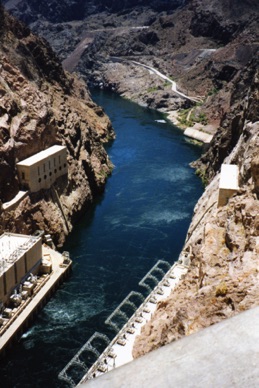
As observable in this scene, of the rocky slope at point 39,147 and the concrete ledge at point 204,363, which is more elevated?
the concrete ledge at point 204,363

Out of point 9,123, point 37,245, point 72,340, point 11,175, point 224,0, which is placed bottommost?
point 72,340

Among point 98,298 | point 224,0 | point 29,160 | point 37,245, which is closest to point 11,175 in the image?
point 29,160

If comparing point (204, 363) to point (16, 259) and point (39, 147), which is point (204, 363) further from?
point (39, 147)

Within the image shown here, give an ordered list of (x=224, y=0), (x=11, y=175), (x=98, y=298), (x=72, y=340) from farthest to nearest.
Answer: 1. (x=224, y=0)
2. (x=11, y=175)
3. (x=98, y=298)
4. (x=72, y=340)

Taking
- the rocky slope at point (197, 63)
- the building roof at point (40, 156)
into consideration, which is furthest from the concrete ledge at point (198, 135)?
the building roof at point (40, 156)

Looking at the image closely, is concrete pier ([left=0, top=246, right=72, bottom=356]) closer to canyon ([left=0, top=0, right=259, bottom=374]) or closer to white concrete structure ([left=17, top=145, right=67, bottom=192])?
canyon ([left=0, top=0, right=259, bottom=374])

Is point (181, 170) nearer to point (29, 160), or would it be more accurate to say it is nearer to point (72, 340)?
point (29, 160)

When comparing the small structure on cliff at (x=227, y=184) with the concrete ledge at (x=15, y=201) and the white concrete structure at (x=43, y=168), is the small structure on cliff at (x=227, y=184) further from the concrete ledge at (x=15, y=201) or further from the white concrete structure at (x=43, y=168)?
the concrete ledge at (x=15, y=201)
